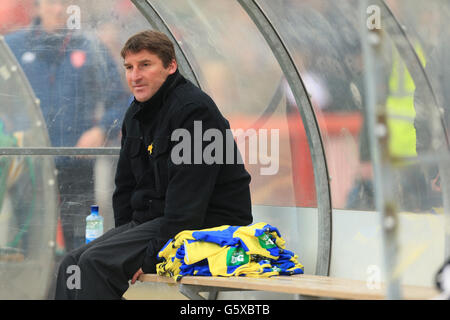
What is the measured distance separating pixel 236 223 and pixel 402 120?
1.16 meters

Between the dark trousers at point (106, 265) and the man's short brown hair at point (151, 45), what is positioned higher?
the man's short brown hair at point (151, 45)

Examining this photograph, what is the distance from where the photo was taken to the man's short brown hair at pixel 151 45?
16.4ft

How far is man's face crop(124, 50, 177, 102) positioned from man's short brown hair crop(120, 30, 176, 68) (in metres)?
0.02

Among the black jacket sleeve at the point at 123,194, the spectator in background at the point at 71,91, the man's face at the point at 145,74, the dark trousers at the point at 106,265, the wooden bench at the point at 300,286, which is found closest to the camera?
the wooden bench at the point at 300,286

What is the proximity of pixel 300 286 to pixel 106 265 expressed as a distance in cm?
120

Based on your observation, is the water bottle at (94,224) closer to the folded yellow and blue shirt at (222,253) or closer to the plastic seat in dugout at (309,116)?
the plastic seat in dugout at (309,116)

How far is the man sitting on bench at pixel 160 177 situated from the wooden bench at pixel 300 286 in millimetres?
246

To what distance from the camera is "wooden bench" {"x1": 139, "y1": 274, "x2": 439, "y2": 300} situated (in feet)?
12.0

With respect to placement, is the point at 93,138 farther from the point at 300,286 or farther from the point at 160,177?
the point at 300,286

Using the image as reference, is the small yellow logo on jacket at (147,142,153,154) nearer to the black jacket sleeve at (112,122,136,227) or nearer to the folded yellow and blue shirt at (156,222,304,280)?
the black jacket sleeve at (112,122,136,227)

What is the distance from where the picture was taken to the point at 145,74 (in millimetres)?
5008

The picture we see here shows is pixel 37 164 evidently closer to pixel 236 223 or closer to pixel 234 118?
pixel 234 118

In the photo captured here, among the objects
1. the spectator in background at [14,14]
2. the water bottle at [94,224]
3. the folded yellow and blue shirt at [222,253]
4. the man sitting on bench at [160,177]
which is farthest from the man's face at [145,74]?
the spectator in background at [14,14]

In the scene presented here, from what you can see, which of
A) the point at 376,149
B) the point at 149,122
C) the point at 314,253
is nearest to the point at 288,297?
the point at 314,253
